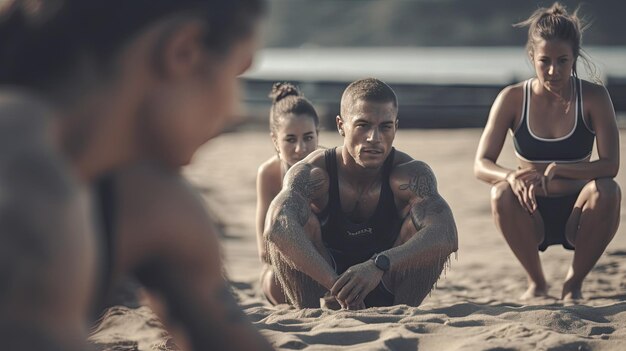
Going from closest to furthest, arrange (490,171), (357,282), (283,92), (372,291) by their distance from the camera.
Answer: (357,282), (372,291), (490,171), (283,92)

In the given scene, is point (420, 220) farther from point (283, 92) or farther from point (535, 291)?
point (283, 92)

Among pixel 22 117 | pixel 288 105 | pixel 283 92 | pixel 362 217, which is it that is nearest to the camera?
pixel 22 117

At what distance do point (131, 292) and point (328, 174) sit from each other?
1.50 meters

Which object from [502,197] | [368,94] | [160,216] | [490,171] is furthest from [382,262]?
[160,216]

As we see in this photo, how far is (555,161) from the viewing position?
206 inches

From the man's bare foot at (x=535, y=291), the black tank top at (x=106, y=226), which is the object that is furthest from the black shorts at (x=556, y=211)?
the black tank top at (x=106, y=226)

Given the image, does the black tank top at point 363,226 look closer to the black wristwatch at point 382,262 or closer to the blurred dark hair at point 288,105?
the black wristwatch at point 382,262

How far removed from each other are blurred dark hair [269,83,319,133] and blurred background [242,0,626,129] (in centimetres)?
1128

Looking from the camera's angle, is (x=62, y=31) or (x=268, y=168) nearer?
(x=62, y=31)

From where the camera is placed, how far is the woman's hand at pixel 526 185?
4941mm

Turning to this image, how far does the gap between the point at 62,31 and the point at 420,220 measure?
126 inches

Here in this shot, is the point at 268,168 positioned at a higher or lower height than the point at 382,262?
higher

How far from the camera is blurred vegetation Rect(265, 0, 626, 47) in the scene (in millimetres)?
50531

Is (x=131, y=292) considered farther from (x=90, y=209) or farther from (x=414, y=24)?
(x=414, y=24)
